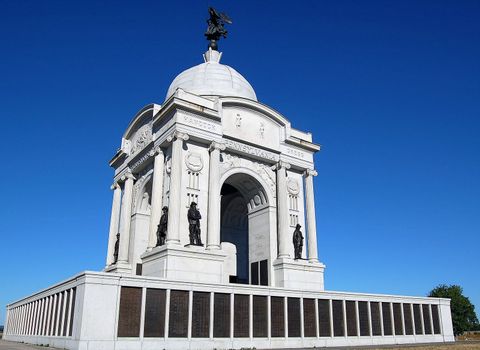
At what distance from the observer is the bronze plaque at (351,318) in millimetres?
25516

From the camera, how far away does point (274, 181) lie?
110 ft

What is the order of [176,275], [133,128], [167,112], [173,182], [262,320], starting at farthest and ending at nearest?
[133,128]
[167,112]
[173,182]
[176,275]
[262,320]

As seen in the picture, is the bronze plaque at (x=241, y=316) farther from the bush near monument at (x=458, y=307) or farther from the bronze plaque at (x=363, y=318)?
the bush near monument at (x=458, y=307)

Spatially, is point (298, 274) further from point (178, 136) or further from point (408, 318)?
point (178, 136)

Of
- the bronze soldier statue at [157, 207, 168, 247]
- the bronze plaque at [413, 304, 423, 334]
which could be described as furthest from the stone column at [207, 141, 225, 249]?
the bronze plaque at [413, 304, 423, 334]

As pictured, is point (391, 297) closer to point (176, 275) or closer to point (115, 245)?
point (176, 275)

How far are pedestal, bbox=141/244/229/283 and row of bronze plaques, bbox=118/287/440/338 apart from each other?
3969 millimetres

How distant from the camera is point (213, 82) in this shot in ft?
120

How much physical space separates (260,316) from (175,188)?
967cm

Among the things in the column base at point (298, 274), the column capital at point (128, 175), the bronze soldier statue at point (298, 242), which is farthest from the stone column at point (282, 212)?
the column capital at point (128, 175)

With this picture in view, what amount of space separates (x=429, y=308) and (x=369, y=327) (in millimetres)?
6476

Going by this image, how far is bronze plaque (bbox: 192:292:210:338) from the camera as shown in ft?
66.9

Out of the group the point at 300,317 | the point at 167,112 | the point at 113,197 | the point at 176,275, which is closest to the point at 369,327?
the point at 300,317

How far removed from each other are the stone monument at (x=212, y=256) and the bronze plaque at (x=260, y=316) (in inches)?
2.8
